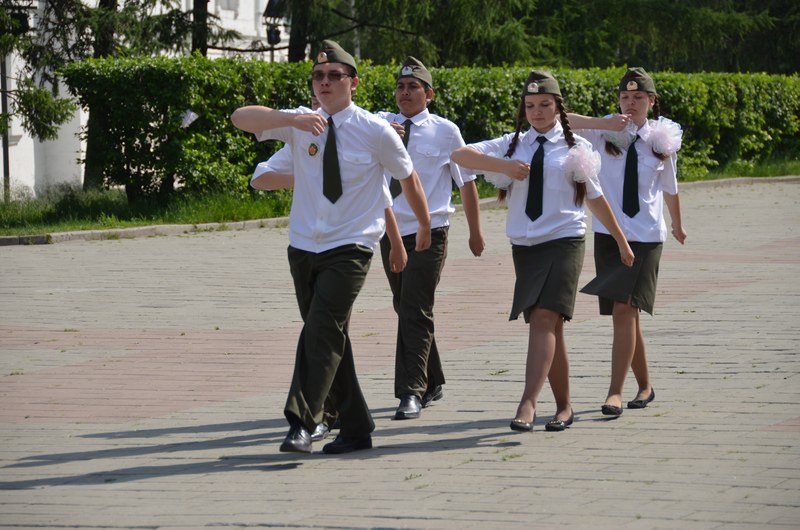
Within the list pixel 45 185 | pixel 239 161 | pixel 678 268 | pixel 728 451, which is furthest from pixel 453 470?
pixel 45 185

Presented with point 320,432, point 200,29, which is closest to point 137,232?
point 200,29

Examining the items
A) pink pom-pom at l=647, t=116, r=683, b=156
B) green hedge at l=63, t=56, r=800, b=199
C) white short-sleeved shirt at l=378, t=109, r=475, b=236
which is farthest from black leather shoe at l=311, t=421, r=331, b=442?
green hedge at l=63, t=56, r=800, b=199

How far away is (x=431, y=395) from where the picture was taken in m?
8.05

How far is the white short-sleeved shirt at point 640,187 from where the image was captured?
304 inches

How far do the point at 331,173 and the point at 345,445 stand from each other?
4.22 ft

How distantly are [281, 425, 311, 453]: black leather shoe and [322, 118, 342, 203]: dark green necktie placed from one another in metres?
1.06

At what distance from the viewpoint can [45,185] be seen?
931 inches

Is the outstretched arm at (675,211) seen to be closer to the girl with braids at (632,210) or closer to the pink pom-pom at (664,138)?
the girl with braids at (632,210)

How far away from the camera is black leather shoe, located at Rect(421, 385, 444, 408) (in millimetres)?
7992

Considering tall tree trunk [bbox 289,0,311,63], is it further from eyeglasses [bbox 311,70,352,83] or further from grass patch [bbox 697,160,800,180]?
eyeglasses [bbox 311,70,352,83]

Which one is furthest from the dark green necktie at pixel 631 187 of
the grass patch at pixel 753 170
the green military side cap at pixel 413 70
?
the grass patch at pixel 753 170

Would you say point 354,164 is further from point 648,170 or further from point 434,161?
point 648,170

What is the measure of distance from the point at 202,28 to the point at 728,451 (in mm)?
21962

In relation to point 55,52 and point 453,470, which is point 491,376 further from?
point 55,52
